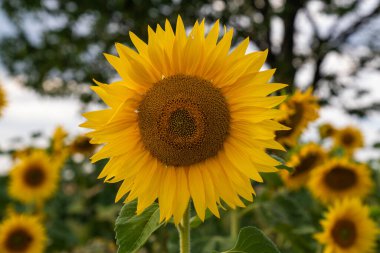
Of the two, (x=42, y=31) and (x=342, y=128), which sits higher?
(x=42, y=31)

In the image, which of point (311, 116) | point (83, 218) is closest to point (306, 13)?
point (83, 218)

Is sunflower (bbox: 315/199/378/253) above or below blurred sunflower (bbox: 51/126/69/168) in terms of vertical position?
below

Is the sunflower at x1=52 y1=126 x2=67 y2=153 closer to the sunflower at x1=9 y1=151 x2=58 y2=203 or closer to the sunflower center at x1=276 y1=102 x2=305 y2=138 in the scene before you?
the sunflower at x1=9 y1=151 x2=58 y2=203

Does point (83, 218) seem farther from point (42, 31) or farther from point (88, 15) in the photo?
point (42, 31)

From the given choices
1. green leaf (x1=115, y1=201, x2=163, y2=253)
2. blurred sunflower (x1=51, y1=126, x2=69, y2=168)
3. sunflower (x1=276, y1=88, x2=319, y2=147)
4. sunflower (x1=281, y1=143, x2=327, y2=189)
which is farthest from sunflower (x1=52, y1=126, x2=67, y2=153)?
green leaf (x1=115, y1=201, x2=163, y2=253)

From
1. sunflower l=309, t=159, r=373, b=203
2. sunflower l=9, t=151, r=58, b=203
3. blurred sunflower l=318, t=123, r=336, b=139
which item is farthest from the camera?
sunflower l=9, t=151, r=58, b=203

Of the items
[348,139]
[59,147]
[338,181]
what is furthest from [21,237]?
[348,139]
